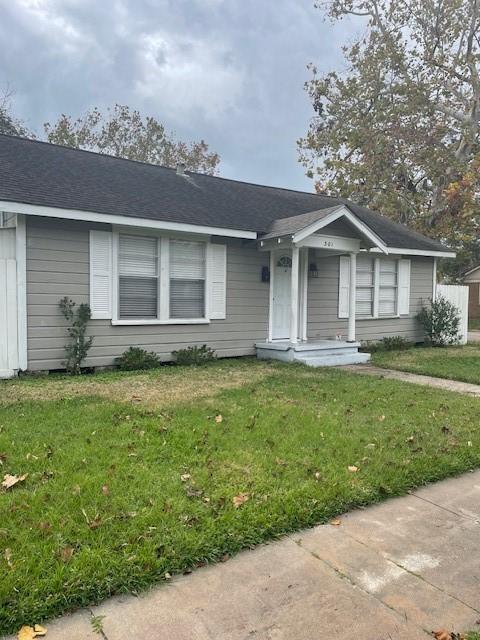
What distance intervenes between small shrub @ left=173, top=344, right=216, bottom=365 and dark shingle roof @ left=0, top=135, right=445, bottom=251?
2.41m

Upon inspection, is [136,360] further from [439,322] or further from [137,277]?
[439,322]

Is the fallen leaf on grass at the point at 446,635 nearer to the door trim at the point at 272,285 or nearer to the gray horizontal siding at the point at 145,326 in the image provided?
the gray horizontal siding at the point at 145,326

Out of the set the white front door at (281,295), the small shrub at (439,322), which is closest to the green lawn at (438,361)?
the small shrub at (439,322)

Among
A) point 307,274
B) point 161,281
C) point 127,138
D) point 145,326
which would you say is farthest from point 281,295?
point 127,138

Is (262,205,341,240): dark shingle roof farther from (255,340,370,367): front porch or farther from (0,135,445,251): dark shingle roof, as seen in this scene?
(255,340,370,367): front porch

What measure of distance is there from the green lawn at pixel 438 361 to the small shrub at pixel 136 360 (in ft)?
15.1

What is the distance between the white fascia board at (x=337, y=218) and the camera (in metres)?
9.09

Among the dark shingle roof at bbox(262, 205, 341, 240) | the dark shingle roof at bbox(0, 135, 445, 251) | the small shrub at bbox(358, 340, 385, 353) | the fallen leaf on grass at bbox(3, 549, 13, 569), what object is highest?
the dark shingle roof at bbox(0, 135, 445, 251)

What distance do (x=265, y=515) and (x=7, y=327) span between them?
5816 millimetres

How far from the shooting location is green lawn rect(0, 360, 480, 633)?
2.41 metres

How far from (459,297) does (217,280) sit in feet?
27.2

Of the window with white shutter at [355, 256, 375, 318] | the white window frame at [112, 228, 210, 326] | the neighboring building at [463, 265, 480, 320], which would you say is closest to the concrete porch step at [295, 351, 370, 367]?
the window with white shutter at [355, 256, 375, 318]

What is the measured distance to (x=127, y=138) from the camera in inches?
1217

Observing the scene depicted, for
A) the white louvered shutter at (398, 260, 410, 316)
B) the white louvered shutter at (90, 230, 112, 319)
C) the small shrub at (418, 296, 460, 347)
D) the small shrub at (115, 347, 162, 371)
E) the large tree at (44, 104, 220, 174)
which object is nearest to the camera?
the white louvered shutter at (90, 230, 112, 319)
